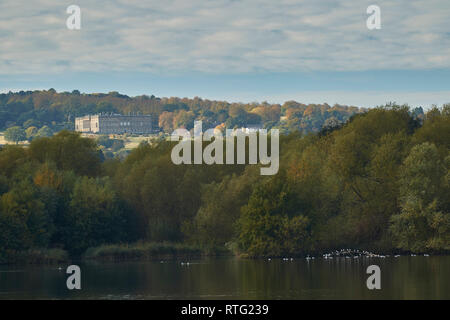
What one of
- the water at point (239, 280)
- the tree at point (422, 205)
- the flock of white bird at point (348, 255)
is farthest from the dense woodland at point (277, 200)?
the water at point (239, 280)

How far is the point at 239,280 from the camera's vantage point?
156 ft

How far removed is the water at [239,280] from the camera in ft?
133

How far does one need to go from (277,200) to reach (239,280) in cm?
1999

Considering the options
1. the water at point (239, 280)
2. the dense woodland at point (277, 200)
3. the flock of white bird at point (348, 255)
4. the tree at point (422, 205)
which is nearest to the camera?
the water at point (239, 280)

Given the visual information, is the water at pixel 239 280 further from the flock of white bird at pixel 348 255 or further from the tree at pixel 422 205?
the tree at pixel 422 205

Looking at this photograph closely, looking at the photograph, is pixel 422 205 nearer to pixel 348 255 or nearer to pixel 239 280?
pixel 348 255

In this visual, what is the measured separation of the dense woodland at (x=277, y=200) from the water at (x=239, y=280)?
150 inches

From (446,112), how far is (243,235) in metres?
23.9

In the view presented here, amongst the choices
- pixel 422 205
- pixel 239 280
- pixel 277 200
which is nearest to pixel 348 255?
pixel 422 205

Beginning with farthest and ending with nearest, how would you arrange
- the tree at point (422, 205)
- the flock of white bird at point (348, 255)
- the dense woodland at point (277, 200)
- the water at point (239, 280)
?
1. the dense woodland at point (277, 200)
2. the flock of white bird at point (348, 255)
3. the tree at point (422, 205)
4. the water at point (239, 280)

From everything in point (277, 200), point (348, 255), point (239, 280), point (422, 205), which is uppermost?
point (277, 200)

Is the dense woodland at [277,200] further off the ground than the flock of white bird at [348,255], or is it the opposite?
the dense woodland at [277,200]
